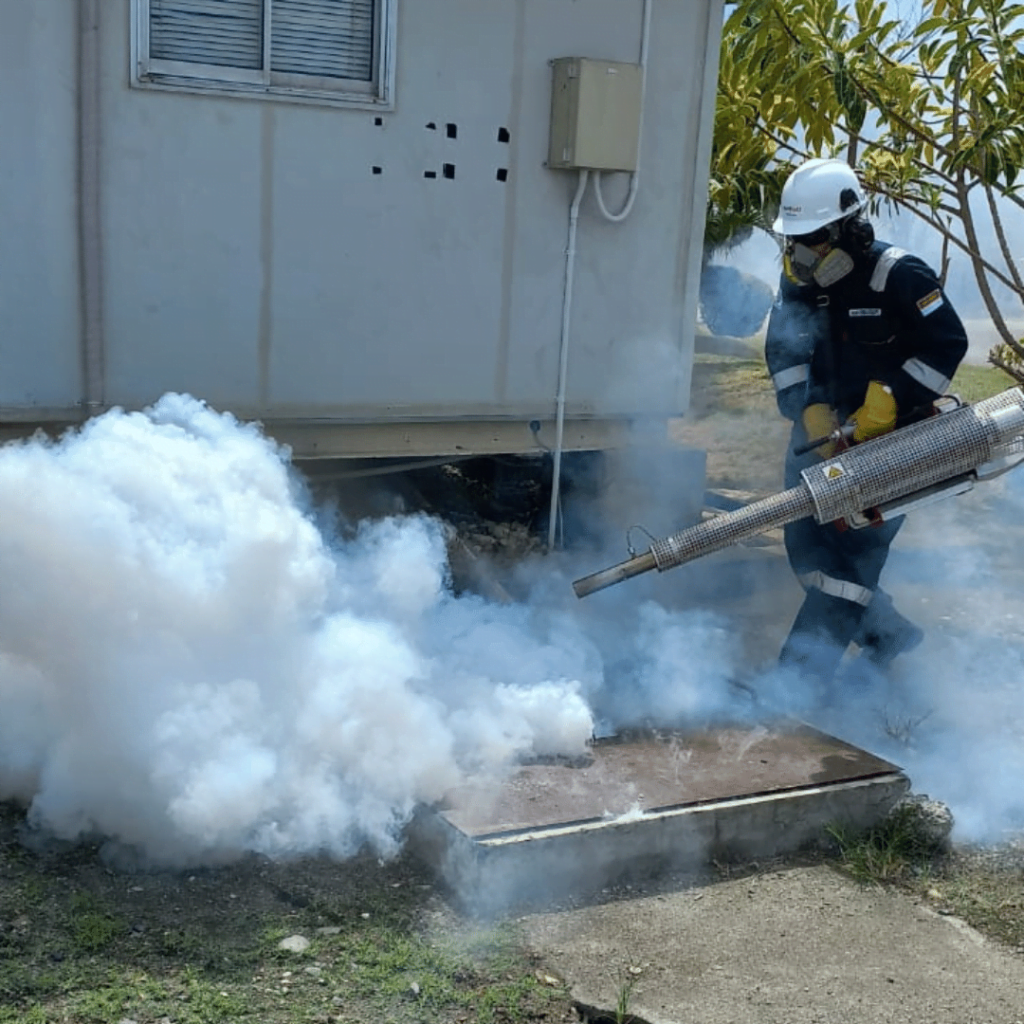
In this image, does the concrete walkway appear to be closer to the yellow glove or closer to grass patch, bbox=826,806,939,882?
grass patch, bbox=826,806,939,882

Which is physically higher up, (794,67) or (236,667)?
(794,67)

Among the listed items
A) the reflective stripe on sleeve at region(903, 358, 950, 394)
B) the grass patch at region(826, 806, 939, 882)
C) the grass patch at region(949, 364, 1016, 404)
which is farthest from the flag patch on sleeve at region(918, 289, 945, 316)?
the grass patch at region(949, 364, 1016, 404)

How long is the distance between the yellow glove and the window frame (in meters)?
2.38

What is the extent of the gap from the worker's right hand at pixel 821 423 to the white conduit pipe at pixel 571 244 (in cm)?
133

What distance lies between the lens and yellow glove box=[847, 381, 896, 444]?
512 centimetres

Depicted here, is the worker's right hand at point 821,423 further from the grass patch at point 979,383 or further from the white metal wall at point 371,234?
the grass patch at point 979,383

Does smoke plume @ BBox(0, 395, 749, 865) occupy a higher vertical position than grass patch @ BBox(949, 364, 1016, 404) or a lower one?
higher

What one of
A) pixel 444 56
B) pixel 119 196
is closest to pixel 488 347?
pixel 444 56

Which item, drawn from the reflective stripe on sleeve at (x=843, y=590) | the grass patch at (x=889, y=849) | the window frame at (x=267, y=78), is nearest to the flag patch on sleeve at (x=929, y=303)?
the reflective stripe on sleeve at (x=843, y=590)

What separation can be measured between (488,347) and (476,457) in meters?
0.61

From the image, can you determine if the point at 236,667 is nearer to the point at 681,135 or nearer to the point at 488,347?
the point at 488,347

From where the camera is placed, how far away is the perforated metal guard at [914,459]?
4891 millimetres

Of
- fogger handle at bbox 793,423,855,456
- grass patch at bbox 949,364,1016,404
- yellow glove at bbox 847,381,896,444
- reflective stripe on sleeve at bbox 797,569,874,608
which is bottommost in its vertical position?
grass patch at bbox 949,364,1016,404

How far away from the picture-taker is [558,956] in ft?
12.0
